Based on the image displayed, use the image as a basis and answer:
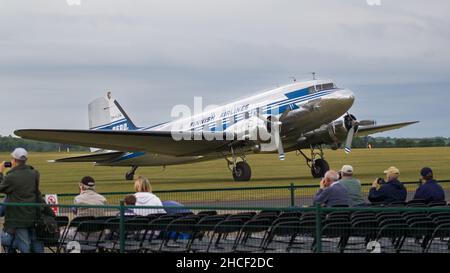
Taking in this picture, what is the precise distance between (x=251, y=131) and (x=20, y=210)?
953 inches

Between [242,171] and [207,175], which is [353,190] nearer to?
[242,171]

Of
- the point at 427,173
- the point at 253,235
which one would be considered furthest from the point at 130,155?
the point at 253,235

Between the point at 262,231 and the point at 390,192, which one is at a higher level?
the point at 390,192

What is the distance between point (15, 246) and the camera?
39.1 ft

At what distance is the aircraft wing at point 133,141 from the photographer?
34188mm

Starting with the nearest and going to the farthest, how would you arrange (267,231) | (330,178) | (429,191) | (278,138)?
1. (267,231)
2. (330,178)
3. (429,191)
4. (278,138)

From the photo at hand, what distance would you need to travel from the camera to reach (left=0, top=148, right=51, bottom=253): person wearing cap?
1184 centimetres

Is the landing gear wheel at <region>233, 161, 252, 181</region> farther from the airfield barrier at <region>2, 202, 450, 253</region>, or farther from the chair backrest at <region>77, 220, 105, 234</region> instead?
the chair backrest at <region>77, 220, 105, 234</region>

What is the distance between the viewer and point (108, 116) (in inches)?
1746

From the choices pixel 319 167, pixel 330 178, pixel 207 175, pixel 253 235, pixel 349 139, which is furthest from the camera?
pixel 207 175

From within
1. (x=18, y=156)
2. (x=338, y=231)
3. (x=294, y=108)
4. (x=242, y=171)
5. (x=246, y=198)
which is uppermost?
(x=294, y=108)
